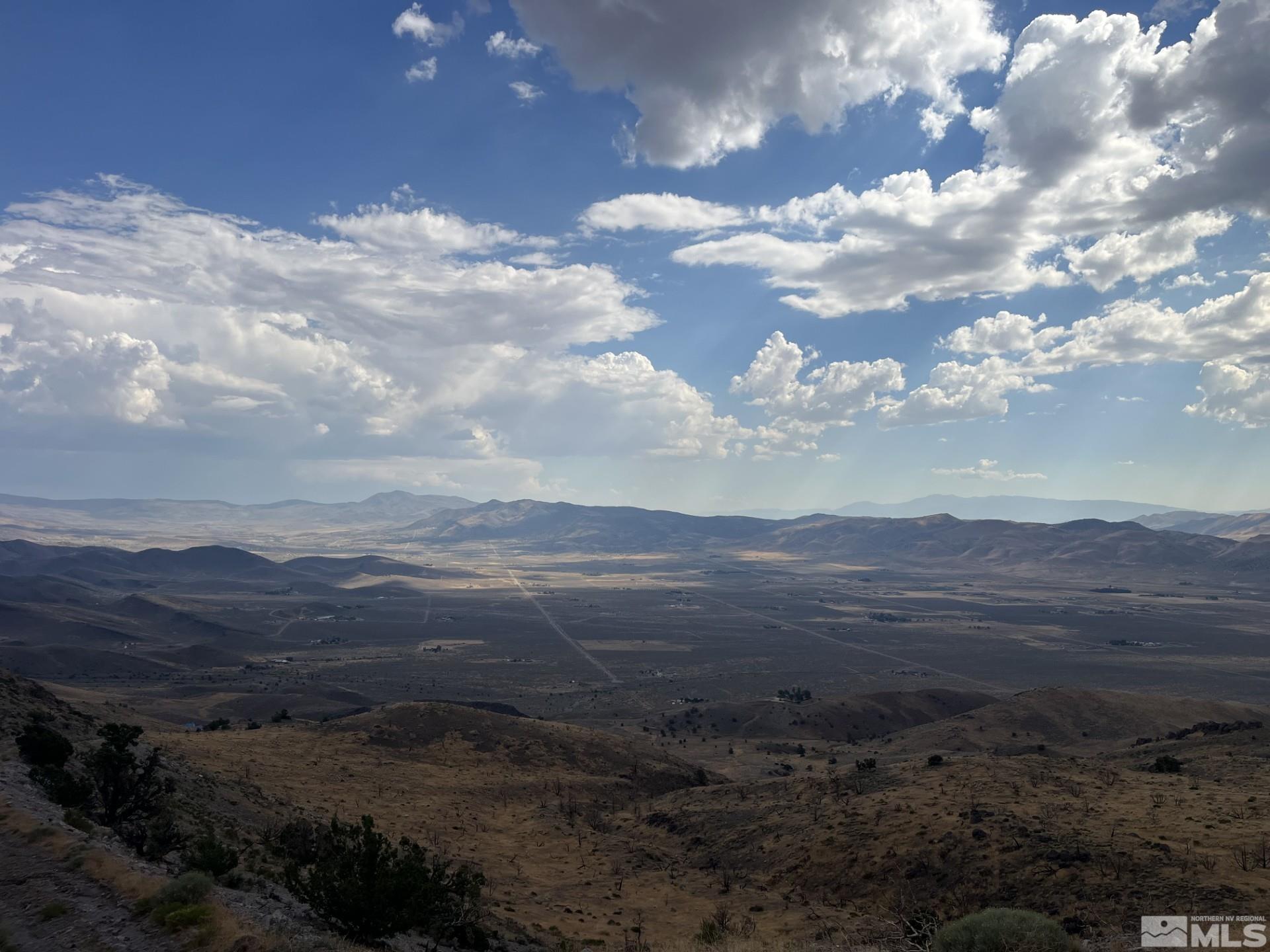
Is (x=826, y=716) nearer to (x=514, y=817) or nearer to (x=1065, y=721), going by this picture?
(x=1065, y=721)

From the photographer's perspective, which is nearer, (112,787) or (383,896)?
(383,896)

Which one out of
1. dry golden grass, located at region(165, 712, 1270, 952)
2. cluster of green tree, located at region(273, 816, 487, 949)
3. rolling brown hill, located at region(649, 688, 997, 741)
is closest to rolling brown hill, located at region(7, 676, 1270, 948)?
dry golden grass, located at region(165, 712, 1270, 952)

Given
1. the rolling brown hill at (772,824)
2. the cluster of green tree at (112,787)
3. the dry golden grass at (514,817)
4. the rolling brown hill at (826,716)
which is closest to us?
the cluster of green tree at (112,787)

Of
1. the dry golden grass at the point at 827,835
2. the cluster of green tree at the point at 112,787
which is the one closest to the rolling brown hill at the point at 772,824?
the dry golden grass at the point at 827,835

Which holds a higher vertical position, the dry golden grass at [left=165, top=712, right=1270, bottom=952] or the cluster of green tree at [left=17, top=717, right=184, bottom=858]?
the cluster of green tree at [left=17, top=717, right=184, bottom=858]

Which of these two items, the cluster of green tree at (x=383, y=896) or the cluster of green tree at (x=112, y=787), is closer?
the cluster of green tree at (x=383, y=896)

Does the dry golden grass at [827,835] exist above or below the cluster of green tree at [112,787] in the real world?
below

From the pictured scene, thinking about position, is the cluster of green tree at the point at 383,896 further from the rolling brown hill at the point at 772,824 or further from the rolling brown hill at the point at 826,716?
the rolling brown hill at the point at 826,716

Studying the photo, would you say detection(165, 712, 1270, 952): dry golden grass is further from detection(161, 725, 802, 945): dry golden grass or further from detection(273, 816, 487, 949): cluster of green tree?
detection(273, 816, 487, 949): cluster of green tree

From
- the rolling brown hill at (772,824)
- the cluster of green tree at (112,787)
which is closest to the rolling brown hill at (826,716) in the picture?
the rolling brown hill at (772,824)

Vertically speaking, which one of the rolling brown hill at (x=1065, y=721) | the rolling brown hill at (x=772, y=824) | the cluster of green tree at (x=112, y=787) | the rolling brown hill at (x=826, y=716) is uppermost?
the cluster of green tree at (x=112, y=787)

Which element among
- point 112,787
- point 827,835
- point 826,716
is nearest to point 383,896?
point 112,787

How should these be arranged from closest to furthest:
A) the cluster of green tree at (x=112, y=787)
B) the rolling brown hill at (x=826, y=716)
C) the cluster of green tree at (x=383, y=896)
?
the cluster of green tree at (x=383, y=896)
the cluster of green tree at (x=112, y=787)
the rolling brown hill at (x=826, y=716)

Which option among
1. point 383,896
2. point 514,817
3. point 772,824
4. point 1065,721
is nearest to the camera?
point 383,896
